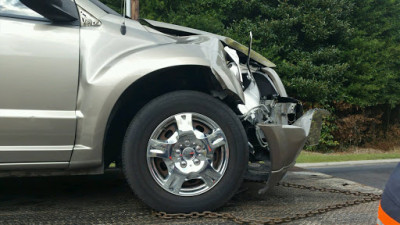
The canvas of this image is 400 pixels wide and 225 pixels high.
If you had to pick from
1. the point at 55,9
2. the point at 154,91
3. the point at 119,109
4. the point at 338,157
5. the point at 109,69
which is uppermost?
the point at 55,9

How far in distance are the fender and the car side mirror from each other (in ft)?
0.50

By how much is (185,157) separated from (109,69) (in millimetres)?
813

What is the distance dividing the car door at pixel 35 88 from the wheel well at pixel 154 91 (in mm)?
388

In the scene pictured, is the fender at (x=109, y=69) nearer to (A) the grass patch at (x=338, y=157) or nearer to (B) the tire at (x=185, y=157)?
(B) the tire at (x=185, y=157)

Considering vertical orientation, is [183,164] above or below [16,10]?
below

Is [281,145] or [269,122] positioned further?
[269,122]

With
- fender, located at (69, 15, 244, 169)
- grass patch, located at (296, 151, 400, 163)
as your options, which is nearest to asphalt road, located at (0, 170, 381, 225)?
fender, located at (69, 15, 244, 169)

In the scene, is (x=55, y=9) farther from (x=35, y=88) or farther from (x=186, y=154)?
(x=186, y=154)

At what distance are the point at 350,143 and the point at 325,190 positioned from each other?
12668mm

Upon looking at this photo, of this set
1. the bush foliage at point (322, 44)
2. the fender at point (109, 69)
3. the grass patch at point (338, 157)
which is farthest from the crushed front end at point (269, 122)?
the bush foliage at point (322, 44)

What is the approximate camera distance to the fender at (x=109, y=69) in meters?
2.54

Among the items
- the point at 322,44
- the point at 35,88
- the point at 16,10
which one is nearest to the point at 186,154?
the point at 35,88

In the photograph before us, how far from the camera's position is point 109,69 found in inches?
101

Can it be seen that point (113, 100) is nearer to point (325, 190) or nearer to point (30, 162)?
point (30, 162)
